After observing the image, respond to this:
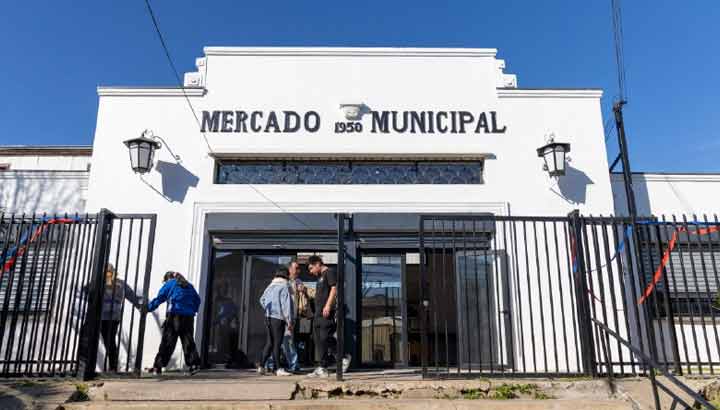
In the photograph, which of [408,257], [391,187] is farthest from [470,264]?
[391,187]

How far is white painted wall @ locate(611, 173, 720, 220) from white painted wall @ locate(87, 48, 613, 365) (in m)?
1.08

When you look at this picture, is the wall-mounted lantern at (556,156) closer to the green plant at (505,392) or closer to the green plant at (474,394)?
the green plant at (505,392)

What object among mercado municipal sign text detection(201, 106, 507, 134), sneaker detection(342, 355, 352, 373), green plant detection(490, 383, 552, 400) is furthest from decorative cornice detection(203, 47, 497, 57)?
green plant detection(490, 383, 552, 400)

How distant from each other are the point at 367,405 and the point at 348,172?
14.1 ft

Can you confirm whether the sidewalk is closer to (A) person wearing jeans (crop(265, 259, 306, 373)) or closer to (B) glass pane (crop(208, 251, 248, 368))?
(A) person wearing jeans (crop(265, 259, 306, 373))

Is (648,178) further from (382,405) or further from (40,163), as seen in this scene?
(40,163)

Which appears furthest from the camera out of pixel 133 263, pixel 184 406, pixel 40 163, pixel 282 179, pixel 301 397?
pixel 40 163

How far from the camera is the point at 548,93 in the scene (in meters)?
8.74

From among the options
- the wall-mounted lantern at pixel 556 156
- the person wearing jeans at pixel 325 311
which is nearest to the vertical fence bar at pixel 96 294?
the person wearing jeans at pixel 325 311

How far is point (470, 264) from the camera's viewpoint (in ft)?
27.2

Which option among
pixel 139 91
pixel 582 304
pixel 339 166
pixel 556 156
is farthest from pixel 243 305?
pixel 556 156

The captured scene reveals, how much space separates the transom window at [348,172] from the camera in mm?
8523

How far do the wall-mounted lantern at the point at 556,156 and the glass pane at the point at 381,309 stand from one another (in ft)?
8.89

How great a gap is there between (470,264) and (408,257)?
104 cm
